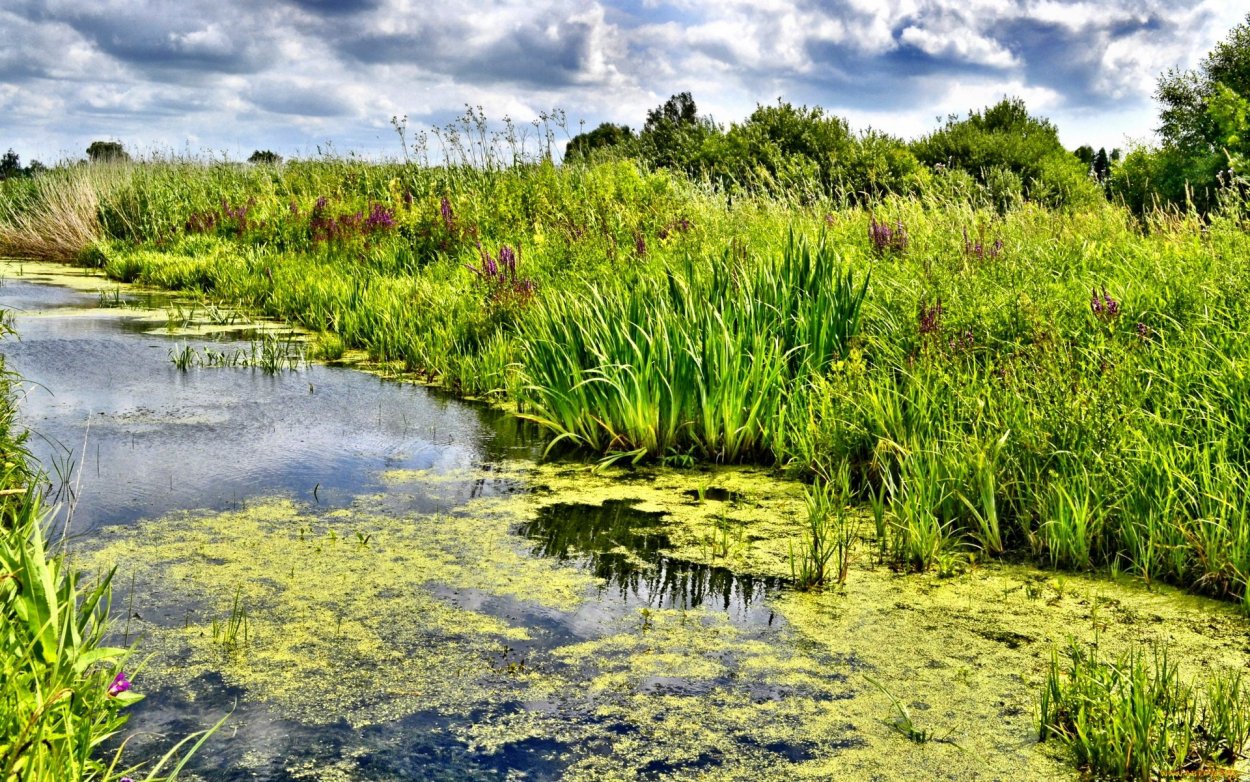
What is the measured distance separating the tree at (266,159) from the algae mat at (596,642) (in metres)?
17.1

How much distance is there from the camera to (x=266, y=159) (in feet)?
70.8

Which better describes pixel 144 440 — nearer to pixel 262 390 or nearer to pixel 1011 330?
pixel 262 390

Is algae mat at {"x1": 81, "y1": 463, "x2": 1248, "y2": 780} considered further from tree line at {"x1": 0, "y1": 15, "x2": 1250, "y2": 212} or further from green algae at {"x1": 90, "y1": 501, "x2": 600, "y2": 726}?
tree line at {"x1": 0, "y1": 15, "x2": 1250, "y2": 212}

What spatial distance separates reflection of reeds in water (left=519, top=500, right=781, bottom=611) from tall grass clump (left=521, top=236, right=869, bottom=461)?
2.43ft

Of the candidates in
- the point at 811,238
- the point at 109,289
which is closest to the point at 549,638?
the point at 811,238

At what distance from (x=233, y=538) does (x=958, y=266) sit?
4396 millimetres

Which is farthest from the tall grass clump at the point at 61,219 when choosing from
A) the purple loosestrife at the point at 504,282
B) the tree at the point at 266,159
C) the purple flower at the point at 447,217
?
the purple loosestrife at the point at 504,282

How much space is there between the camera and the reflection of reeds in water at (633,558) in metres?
3.35

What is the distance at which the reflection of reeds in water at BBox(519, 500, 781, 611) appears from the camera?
11.0 feet

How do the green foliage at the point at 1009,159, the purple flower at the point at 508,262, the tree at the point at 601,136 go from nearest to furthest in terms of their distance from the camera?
1. the purple flower at the point at 508,262
2. the green foliage at the point at 1009,159
3. the tree at the point at 601,136

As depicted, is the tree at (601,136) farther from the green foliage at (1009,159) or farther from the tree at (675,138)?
the green foliage at (1009,159)

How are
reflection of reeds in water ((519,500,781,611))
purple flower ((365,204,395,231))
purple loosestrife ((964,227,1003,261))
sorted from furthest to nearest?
purple flower ((365,204,395,231)), purple loosestrife ((964,227,1003,261)), reflection of reeds in water ((519,500,781,611))

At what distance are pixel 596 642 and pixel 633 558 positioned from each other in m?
0.76

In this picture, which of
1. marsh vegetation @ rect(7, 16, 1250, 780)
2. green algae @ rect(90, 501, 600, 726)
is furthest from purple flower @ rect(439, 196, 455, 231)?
green algae @ rect(90, 501, 600, 726)
